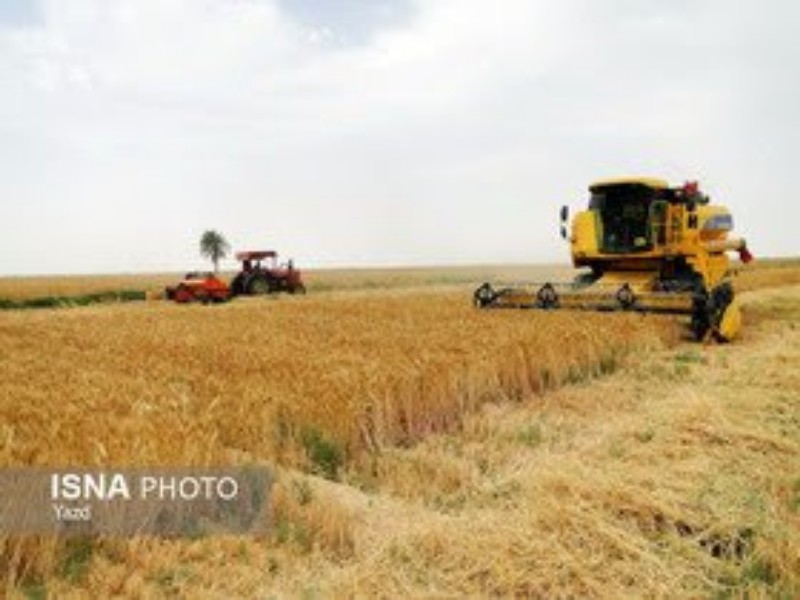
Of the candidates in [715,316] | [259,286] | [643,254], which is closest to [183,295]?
[259,286]

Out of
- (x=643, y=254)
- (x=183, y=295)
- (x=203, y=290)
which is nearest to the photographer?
(x=643, y=254)

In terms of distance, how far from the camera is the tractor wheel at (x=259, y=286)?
108 feet

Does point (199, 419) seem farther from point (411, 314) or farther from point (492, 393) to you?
point (411, 314)

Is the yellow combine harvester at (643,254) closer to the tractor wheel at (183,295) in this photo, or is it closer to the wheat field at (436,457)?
the wheat field at (436,457)

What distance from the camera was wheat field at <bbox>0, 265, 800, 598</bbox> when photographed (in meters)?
4.75

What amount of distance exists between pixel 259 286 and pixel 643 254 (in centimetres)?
1883

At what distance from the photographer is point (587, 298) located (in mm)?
16047

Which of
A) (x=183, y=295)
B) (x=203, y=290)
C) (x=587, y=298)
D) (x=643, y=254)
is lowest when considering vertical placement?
(x=183, y=295)

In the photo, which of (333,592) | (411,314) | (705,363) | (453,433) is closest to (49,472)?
(333,592)

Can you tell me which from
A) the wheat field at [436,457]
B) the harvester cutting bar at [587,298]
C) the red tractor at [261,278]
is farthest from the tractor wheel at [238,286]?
the wheat field at [436,457]

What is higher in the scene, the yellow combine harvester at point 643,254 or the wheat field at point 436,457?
the yellow combine harvester at point 643,254

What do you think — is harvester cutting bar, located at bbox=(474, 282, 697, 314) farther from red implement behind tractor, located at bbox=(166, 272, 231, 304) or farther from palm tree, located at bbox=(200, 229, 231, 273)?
palm tree, located at bbox=(200, 229, 231, 273)

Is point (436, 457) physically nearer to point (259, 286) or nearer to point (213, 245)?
point (259, 286)

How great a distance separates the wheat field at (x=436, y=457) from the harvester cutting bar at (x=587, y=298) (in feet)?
9.73
